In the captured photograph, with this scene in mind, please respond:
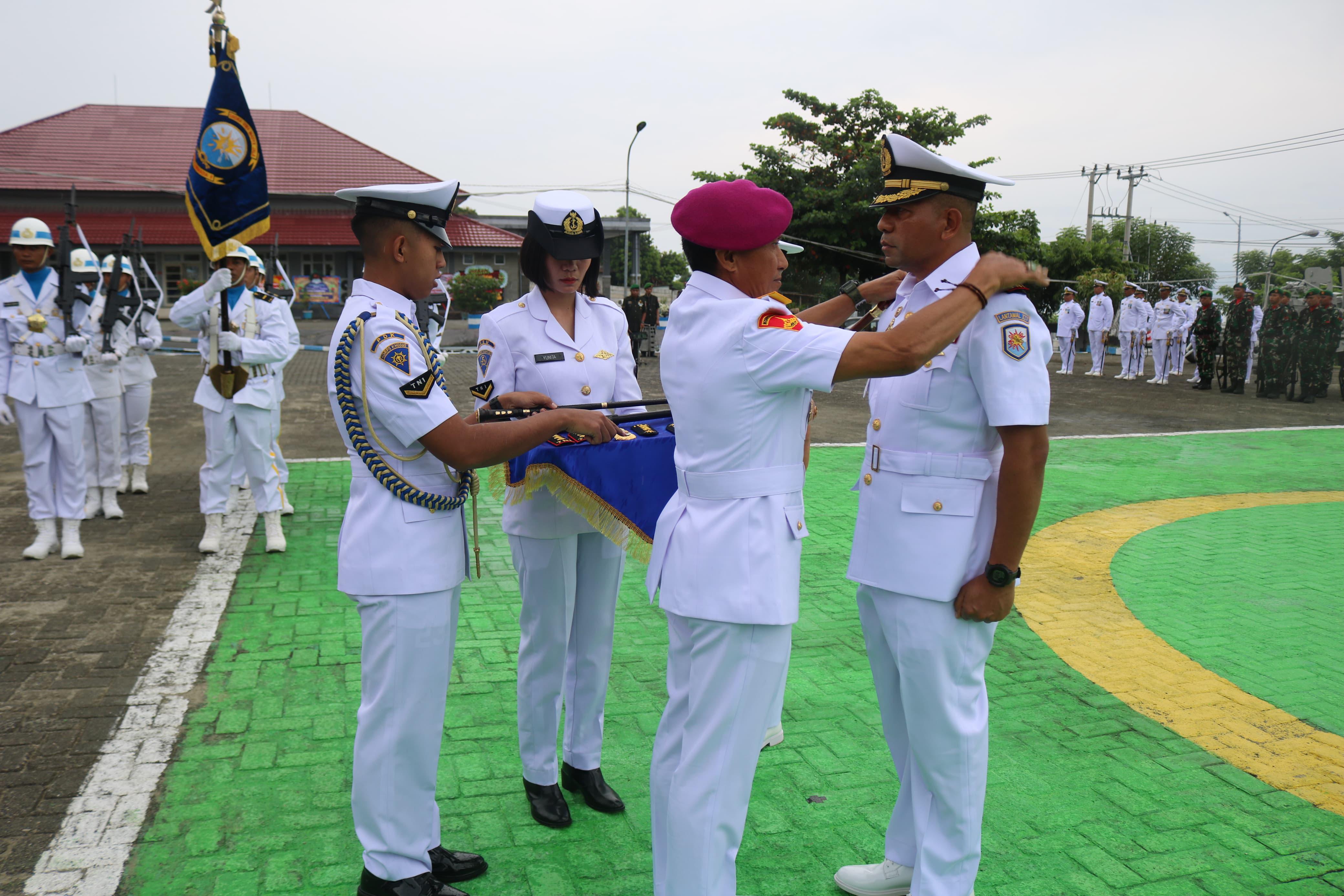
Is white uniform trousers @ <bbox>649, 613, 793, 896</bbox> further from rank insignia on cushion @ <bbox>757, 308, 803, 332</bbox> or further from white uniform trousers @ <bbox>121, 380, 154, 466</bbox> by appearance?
white uniform trousers @ <bbox>121, 380, 154, 466</bbox>

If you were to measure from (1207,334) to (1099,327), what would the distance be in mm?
4895

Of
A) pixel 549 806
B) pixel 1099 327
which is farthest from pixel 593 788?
pixel 1099 327

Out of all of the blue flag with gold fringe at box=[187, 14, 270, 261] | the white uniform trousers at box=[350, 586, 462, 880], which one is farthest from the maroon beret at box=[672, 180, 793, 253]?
the blue flag with gold fringe at box=[187, 14, 270, 261]

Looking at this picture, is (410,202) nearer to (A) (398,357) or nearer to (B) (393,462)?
(A) (398,357)

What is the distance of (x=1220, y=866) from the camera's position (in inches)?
124

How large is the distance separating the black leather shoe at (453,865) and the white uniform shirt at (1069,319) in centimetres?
2691

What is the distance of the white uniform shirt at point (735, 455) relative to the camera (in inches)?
93.2

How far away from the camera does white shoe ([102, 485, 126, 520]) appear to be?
25.9ft

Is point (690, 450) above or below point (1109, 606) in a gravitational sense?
above

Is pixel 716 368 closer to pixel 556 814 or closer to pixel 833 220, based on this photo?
pixel 556 814

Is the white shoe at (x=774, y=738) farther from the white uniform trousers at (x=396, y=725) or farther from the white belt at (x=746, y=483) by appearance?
the white belt at (x=746, y=483)

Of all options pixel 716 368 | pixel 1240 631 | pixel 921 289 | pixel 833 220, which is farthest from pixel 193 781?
pixel 833 220

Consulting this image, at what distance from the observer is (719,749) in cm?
248

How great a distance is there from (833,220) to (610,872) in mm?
30671
